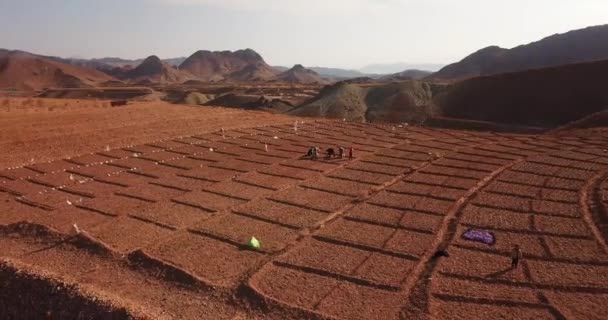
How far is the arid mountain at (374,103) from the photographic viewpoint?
48406mm

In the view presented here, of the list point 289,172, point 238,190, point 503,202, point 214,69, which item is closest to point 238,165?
point 289,172

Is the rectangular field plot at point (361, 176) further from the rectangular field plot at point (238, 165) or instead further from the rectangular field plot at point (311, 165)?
the rectangular field plot at point (238, 165)

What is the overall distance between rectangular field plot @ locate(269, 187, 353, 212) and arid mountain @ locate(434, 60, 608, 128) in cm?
3038

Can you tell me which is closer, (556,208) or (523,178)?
(556,208)

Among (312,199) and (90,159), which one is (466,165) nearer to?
(312,199)

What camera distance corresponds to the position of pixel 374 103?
5606cm

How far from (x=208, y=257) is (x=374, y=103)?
45531 mm

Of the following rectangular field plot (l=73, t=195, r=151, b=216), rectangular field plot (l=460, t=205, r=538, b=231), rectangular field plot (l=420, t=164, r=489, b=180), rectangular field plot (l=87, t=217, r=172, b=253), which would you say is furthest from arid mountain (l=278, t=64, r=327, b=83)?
rectangular field plot (l=87, t=217, r=172, b=253)

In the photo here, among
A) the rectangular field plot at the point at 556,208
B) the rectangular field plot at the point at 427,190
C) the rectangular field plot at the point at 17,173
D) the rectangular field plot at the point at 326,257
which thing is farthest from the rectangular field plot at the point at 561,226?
the rectangular field plot at the point at 17,173

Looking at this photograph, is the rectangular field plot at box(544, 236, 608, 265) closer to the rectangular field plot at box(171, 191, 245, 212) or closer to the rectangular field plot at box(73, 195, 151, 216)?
the rectangular field plot at box(171, 191, 245, 212)

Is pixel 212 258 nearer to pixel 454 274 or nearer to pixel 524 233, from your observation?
pixel 454 274

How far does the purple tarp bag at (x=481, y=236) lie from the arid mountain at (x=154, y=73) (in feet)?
471

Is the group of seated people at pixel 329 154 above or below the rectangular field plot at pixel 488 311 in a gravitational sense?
above

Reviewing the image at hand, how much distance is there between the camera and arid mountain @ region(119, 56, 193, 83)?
495ft
